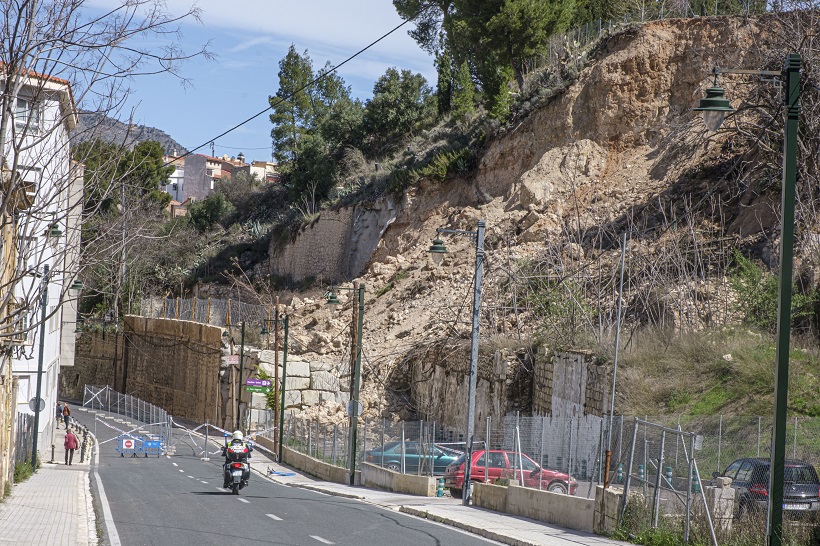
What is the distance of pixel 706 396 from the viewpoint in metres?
26.1

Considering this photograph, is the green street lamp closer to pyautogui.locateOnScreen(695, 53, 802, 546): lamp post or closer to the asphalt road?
pyautogui.locateOnScreen(695, 53, 802, 546): lamp post

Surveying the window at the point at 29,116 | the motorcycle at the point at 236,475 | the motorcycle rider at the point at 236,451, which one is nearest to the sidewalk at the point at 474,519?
the motorcycle at the point at 236,475

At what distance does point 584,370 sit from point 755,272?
5879mm

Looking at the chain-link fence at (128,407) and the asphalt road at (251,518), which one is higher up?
the asphalt road at (251,518)

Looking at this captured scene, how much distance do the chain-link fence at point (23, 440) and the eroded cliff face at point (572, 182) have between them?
15594 millimetres

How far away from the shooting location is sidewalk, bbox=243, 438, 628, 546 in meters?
15.2

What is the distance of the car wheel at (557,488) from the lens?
1992 centimetres

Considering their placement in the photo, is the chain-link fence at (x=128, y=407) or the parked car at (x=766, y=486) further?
the chain-link fence at (x=128, y=407)

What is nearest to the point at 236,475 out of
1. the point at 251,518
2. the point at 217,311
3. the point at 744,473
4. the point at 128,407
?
the point at 251,518

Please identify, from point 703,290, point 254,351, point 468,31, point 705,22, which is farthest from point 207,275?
point 703,290

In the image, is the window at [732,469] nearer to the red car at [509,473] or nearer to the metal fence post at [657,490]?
the red car at [509,473]

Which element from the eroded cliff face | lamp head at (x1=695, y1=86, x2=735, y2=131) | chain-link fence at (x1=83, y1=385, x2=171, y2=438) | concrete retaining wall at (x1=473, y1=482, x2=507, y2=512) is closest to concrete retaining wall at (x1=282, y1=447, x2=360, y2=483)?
the eroded cliff face

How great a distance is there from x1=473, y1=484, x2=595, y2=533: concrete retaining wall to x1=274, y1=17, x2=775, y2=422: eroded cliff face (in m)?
17.1

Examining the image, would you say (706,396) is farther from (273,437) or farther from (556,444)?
(273,437)
